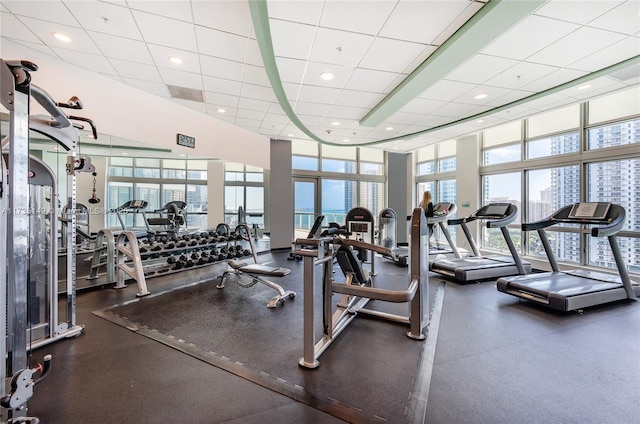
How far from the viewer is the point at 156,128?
489 centimetres

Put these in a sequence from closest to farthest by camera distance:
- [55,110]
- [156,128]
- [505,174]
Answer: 1. [55,110]
2. [156,128]
3. [505,174]

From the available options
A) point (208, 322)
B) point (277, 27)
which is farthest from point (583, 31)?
point (208, 322)

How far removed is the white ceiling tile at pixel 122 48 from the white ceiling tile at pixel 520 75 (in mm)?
4547

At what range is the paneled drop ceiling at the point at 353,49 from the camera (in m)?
2.53

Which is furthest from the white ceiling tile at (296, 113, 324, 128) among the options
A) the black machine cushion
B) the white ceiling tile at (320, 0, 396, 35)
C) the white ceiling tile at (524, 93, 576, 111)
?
the white ceiling tile at (524, 93, 576, 111)

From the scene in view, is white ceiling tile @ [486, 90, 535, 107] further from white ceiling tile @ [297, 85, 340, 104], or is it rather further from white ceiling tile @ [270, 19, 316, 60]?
white ceiling tile @ [270, 19, 316, 60]

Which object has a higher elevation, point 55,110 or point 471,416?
point 55,110

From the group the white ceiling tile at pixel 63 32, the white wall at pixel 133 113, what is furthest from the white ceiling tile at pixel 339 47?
the white wall at pixel 133 113

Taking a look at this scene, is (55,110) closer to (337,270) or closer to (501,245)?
(337,270)

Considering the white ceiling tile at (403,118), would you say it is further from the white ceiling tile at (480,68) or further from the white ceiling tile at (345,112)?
the white ceiling tile at (480,68)

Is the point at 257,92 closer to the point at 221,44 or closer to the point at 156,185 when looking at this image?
the point at 221,44

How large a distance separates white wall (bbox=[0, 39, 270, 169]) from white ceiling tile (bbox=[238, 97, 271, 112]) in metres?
1.21

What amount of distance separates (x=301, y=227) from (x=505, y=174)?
553 cm

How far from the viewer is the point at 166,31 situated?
2.92 m
